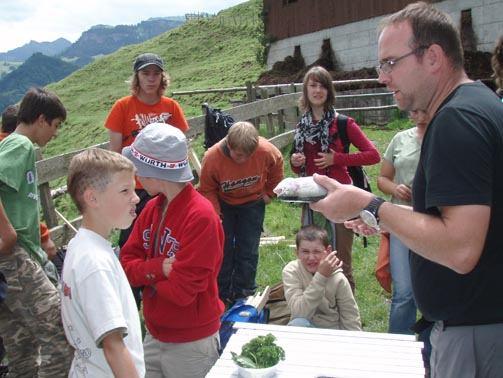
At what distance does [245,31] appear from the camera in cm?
5347

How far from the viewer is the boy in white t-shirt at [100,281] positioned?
2139 millimetres

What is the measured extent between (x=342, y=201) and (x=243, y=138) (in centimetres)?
266

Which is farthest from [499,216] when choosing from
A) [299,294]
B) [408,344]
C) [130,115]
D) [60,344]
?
[130,115]

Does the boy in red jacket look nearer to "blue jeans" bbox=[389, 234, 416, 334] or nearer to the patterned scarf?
"blue jeans" bbox=[389, 234, 416, 334]

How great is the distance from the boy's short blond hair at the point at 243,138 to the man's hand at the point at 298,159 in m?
0.46

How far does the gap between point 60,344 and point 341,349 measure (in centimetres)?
192

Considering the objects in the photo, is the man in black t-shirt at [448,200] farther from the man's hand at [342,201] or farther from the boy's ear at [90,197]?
the boy's ear at [90,197]

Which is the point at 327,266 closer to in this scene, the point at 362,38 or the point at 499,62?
the point at 499,62

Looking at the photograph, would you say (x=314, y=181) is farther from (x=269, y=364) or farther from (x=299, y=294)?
(x=299, y=294)

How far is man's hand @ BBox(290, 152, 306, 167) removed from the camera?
16.4 feet

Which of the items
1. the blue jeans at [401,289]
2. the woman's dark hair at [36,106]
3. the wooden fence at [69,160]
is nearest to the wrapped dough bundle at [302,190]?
the blue jeans at [401,289]

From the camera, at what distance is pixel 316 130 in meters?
5.01

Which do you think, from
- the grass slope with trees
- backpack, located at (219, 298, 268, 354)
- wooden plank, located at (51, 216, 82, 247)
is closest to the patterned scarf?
the grass slope with trees

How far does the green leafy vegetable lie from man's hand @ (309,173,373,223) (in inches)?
28.6
